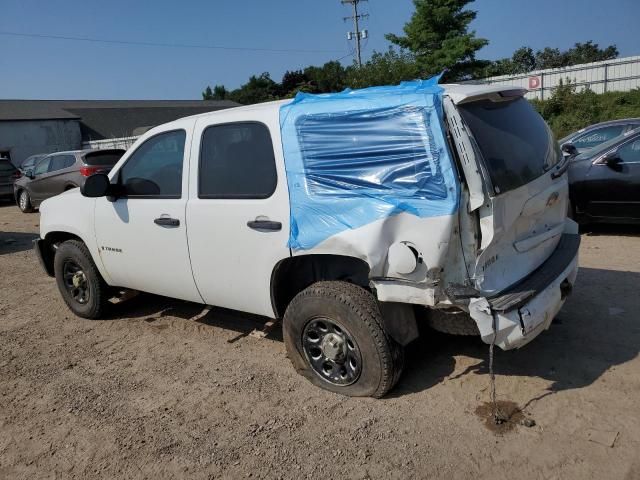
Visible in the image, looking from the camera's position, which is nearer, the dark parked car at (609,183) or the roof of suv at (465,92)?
the roof of suv at (465,92)

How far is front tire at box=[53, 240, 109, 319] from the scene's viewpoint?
5.16 m

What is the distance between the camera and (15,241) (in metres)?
10.6

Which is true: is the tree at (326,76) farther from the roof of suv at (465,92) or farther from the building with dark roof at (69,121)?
the roof of suv at (465,92)

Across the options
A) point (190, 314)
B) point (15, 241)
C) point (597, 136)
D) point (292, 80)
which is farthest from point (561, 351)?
point (292, 80)

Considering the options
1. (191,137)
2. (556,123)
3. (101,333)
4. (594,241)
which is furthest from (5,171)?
(556,123)

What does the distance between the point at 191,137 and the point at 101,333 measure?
2290mm

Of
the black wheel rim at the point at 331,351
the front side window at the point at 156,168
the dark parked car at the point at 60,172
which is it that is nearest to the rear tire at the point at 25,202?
the dark parked car at the point at 60,172

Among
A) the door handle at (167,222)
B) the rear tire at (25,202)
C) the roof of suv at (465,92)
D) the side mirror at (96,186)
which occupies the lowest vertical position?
the rear tire at (25,202)

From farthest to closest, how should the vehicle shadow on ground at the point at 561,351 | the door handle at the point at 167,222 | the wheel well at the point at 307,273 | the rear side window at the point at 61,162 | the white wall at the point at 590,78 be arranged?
the white wall at the point at 590,78
the rear side window at the point at 61,162
the door handle at the point at 167,222
the vehicle shadow on ground at the point at 561,351
the wheel well at the point at 307,273

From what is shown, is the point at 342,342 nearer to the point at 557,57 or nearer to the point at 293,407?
the point at 293,407

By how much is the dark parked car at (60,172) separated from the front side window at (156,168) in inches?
305

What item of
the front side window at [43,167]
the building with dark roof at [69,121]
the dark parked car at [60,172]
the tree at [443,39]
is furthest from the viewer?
the building with dark roof at [69,121]

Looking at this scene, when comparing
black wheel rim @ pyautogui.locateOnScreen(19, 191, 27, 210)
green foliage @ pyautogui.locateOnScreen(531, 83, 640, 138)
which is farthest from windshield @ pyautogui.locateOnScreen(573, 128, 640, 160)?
green foliage @ pyautogui.locateOnScreen(531, 83, 640, 138)

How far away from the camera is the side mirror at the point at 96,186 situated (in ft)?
14.7
